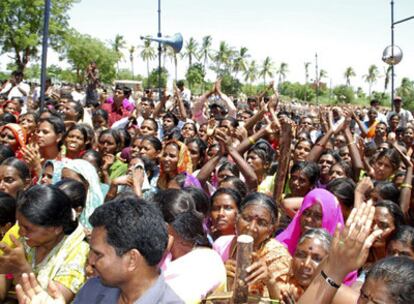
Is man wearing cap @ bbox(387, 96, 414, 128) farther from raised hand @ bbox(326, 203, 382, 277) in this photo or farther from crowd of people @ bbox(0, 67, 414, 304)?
raised hand @ bbox(326, 203, 382, 277)

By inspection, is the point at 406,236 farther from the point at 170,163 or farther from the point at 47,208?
the point at 170,163

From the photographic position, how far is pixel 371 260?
3600mm

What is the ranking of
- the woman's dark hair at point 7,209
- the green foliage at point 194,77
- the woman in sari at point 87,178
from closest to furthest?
the woman's dark hair at point 7,209 → the woman in sari at point 87,178 → the green foliage at point 194,77

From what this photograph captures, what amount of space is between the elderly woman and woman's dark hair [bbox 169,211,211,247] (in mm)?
279

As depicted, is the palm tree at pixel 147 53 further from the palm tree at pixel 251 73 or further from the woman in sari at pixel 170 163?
the woman in sari at pixel 170 163

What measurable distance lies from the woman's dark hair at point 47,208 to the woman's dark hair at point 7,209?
756 millimetres

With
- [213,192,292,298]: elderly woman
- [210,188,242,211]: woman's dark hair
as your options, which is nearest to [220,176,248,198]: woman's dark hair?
[210,188,242,211]: woman's dark hair

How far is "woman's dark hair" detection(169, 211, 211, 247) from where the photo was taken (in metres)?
2.73

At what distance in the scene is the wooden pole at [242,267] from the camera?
7.20 feet

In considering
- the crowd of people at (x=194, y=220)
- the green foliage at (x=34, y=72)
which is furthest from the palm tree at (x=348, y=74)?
the crowd of people at (x=194, y=220)

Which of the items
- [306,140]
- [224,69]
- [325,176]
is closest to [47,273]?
[325,176]

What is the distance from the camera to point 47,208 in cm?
273

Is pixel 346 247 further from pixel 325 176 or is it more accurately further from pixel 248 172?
pixel 325 176

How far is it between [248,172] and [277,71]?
87319 millimetres
